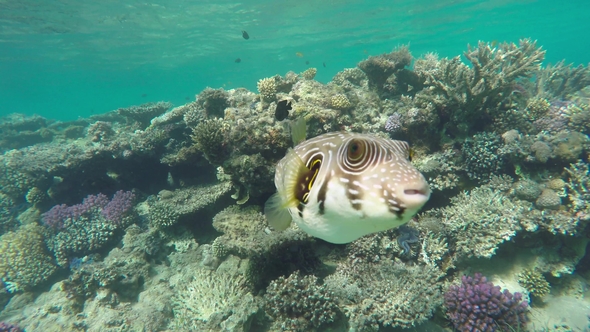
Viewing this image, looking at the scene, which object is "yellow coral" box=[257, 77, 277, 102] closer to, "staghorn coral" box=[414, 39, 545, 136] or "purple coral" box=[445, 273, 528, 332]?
"staghorn coral" box=[414, 39, 545, 136]

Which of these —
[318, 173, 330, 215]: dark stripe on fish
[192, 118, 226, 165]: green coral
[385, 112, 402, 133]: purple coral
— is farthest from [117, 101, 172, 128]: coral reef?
[318, 173, 330, 215]: dark stripe on fish

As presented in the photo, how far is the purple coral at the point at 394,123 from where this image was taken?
21.6ft

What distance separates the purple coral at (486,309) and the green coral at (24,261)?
10.6m

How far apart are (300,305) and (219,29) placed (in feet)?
143

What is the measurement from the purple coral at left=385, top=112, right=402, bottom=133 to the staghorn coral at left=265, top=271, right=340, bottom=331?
421 cm

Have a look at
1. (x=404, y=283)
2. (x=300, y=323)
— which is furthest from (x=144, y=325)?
(x=404, y=283)

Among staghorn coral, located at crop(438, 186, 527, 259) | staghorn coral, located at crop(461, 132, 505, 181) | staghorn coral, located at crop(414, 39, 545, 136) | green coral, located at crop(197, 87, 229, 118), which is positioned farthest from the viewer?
green coral, located at crop(197, 87, 229, 118)

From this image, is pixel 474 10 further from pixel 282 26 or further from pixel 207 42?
pixel 207 42

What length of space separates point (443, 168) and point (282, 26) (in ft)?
137

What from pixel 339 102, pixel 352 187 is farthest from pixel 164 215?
pixel 352 187

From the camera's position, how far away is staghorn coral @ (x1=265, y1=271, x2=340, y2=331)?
3996mm

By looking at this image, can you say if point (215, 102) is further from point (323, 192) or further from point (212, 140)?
point (323, 192)

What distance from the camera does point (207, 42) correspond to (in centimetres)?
4553

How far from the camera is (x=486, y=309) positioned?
4082 mm
